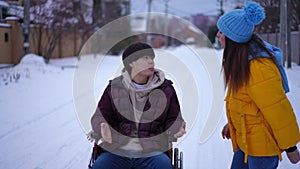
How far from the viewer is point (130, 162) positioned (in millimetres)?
2809

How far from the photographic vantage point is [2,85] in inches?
418

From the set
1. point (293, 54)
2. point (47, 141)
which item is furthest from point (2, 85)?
point (293, 54)

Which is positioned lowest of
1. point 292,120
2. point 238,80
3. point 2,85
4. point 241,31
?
point 2,85

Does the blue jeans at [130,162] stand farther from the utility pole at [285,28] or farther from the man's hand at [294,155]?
the utility pole at [285,28]

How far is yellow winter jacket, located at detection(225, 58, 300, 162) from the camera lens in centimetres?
210

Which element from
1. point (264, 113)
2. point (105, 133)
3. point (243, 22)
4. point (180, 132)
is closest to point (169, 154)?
point (180, 132)

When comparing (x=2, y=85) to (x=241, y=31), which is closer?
(x=241, y=31)

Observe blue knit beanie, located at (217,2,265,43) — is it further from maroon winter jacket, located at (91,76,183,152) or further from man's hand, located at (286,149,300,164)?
maroon winter jacket, located at (91,76,183,152)

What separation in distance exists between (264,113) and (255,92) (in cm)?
14

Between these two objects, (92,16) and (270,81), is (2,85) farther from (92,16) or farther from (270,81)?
(92,16)

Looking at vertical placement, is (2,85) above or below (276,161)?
below

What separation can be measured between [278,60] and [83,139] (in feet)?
12.1

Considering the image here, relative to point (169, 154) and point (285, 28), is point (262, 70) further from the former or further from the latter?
point (285, 28)

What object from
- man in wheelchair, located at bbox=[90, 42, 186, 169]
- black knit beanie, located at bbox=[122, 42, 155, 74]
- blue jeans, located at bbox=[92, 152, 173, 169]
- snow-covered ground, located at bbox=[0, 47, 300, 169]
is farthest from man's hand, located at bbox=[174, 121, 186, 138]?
snow-covered ground, located at bbox=[0, 47, 300, 169]
